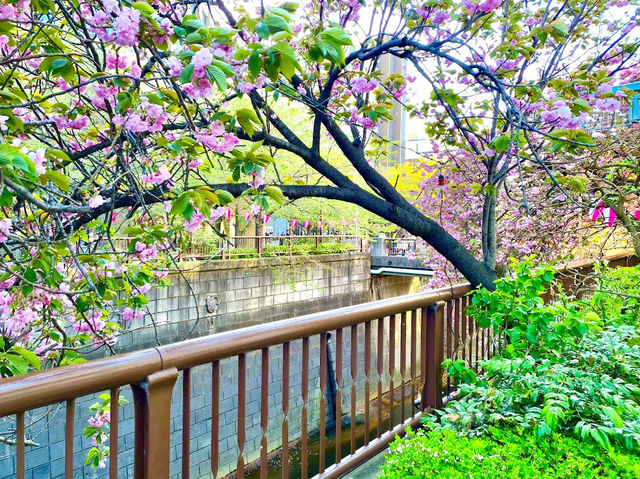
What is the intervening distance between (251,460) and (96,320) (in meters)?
6.80

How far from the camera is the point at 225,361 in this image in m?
9.21

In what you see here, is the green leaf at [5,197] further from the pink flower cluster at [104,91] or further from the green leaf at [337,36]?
the green leaf at [337,36]

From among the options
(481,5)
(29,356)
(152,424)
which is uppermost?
(481,5)

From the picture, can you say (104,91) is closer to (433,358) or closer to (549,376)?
(433,358)

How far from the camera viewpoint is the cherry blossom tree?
151 cm

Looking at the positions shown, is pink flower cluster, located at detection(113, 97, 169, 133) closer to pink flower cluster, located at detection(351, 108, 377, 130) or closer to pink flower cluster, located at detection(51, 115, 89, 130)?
pink flower cluster, located at detection(51, 115, 89, 130)

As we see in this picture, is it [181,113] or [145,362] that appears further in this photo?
[181,113]

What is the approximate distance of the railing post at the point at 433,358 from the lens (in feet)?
8.59

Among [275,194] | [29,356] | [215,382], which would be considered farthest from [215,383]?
[275,194]

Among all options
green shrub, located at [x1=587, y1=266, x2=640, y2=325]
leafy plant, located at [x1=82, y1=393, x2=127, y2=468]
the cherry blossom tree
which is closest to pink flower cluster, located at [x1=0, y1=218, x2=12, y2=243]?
the cherry blossom tree

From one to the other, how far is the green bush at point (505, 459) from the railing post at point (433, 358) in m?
0.83

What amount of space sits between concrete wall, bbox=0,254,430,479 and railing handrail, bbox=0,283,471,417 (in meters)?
4.55

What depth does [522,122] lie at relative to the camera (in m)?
2.04

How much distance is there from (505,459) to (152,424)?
4.01 ft
